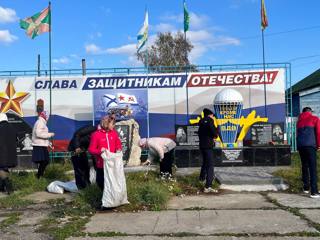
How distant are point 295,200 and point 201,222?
2755 mm

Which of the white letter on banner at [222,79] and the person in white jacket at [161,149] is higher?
Answer: the white letter on banner at [222,79]

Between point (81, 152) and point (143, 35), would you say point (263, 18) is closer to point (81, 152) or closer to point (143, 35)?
point (143, 35)

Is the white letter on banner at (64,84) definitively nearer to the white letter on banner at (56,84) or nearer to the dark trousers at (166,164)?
the white letter on banner at (56,84)

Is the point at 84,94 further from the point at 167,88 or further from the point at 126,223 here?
the point at 126,223

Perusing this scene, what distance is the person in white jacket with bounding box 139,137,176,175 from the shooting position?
10.3 meters

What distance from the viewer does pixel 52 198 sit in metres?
10.1

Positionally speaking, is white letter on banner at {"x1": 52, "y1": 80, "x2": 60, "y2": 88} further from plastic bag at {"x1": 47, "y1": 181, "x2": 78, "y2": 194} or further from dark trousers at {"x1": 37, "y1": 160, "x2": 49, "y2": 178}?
plastic bag at {"x1": 47, "y1": 181, "x2": 78, "y2": 194}

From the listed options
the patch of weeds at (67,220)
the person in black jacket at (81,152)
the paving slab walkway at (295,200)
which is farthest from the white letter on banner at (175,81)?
the patch of weeds at (67,220)

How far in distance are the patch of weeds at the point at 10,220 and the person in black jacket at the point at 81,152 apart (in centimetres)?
198

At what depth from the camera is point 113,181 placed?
8.20 meters

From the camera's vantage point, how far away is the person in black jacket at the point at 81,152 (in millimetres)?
9906

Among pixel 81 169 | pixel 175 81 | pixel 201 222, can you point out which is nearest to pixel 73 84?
pixel 175 81

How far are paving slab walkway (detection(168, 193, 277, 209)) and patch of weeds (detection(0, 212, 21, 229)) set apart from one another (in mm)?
2719

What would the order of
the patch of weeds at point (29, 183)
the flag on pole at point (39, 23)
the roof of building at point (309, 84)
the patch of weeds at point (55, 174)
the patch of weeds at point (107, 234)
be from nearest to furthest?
the patch of weeds at point (107, 234)
the patch of weeds at point (29, 183)
the patch of weeds at point (55, 174)
the flag on pole at point (39, 23)
the roof of building at point (309, 84)
